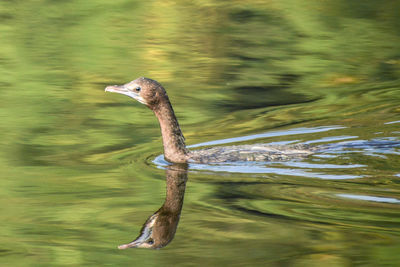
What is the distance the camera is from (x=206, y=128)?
37.3 feet

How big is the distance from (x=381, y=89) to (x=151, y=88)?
17.9 feet

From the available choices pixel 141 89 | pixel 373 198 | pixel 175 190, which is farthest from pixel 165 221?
pixel 141 89

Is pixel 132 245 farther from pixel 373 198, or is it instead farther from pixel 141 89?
pixel 141 89

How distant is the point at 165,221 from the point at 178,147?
2469mm

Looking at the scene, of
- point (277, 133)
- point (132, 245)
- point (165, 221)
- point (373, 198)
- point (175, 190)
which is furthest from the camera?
point (277, 133)

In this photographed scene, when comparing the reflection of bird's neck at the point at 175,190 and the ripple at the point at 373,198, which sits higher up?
the ripple at the point at 373,198

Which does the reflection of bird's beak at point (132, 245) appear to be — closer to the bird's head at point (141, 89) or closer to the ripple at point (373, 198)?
the ripple at point (373, 198)

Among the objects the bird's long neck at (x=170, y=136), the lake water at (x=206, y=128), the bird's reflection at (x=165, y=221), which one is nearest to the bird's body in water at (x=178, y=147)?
the bird's long neck at (x=170, y=136)

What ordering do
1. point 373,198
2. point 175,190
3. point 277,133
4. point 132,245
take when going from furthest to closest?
point 277,133
point 175,190
point 373,198
point 132,245

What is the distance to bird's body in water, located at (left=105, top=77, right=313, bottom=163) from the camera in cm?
958

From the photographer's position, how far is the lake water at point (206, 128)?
6.83 metres

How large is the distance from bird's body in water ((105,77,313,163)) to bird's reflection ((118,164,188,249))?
2.35 ft

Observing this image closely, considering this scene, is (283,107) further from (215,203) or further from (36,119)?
(215,203)

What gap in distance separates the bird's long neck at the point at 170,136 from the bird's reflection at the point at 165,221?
71 cm
